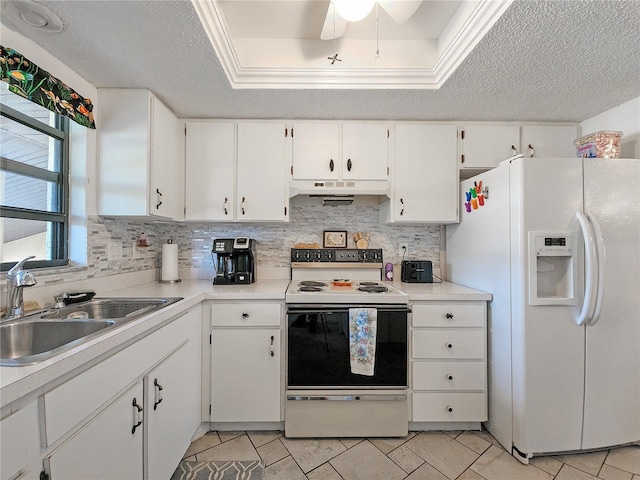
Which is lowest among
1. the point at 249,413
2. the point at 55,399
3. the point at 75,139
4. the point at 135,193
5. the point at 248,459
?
the point at 248,459

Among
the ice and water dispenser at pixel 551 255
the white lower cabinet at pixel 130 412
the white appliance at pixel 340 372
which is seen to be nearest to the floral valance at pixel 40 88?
the white lower cabinet at pixel 130 412

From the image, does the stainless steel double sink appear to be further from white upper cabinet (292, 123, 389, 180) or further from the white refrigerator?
the white refrigerator

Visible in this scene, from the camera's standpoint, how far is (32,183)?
146 cm

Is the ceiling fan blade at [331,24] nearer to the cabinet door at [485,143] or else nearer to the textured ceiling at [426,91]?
the textured ceiling at [426,91]

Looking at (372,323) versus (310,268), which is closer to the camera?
(372,323)

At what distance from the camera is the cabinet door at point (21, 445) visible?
64cm

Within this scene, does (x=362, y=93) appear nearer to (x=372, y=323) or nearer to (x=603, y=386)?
(x=372, y=323)

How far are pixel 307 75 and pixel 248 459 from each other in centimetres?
229

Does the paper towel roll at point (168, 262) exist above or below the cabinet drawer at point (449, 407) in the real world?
above

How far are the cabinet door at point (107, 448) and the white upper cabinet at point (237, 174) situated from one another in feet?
4.37

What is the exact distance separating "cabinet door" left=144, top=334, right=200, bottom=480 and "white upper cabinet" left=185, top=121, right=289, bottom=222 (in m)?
0.99

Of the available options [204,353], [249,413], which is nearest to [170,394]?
[204,353]

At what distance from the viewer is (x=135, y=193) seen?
1.78m

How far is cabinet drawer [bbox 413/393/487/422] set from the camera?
6.02ft
